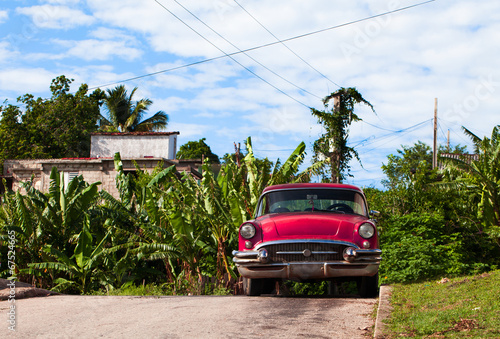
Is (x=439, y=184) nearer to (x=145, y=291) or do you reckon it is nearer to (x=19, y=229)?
(x=145, y=291)

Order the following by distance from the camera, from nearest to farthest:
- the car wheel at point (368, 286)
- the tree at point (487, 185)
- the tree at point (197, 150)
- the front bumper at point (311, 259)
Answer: the front bumper at point (311, 259)
the car wheel at point (368, 286)
the tree at point (487, 185)
the tree at point (197, 150)

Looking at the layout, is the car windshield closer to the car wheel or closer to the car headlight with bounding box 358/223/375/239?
the car headlight with bounding box 358/223/375/239

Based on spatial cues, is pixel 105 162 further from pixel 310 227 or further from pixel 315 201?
pixel 310 227

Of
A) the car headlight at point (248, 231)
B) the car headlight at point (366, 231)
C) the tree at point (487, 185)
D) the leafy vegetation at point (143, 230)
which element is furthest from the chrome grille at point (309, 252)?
the tree at point (487, 185)

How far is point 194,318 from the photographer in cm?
617

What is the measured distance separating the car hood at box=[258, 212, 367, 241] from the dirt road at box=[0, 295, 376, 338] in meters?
0.92

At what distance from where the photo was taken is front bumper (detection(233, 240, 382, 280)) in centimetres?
771

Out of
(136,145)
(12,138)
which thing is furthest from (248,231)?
(12,138)

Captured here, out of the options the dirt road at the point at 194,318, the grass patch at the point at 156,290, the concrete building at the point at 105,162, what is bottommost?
the grass patch at the point at 156,290

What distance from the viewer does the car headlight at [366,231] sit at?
7.84 meters

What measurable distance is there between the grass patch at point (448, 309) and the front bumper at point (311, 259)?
0.67 meters

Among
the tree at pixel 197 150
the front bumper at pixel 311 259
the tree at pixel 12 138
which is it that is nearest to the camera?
the front bumper at pixel 311 259

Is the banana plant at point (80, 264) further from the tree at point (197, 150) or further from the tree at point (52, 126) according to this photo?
the tree at point (197, 150)

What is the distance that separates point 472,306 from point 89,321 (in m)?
4.48
